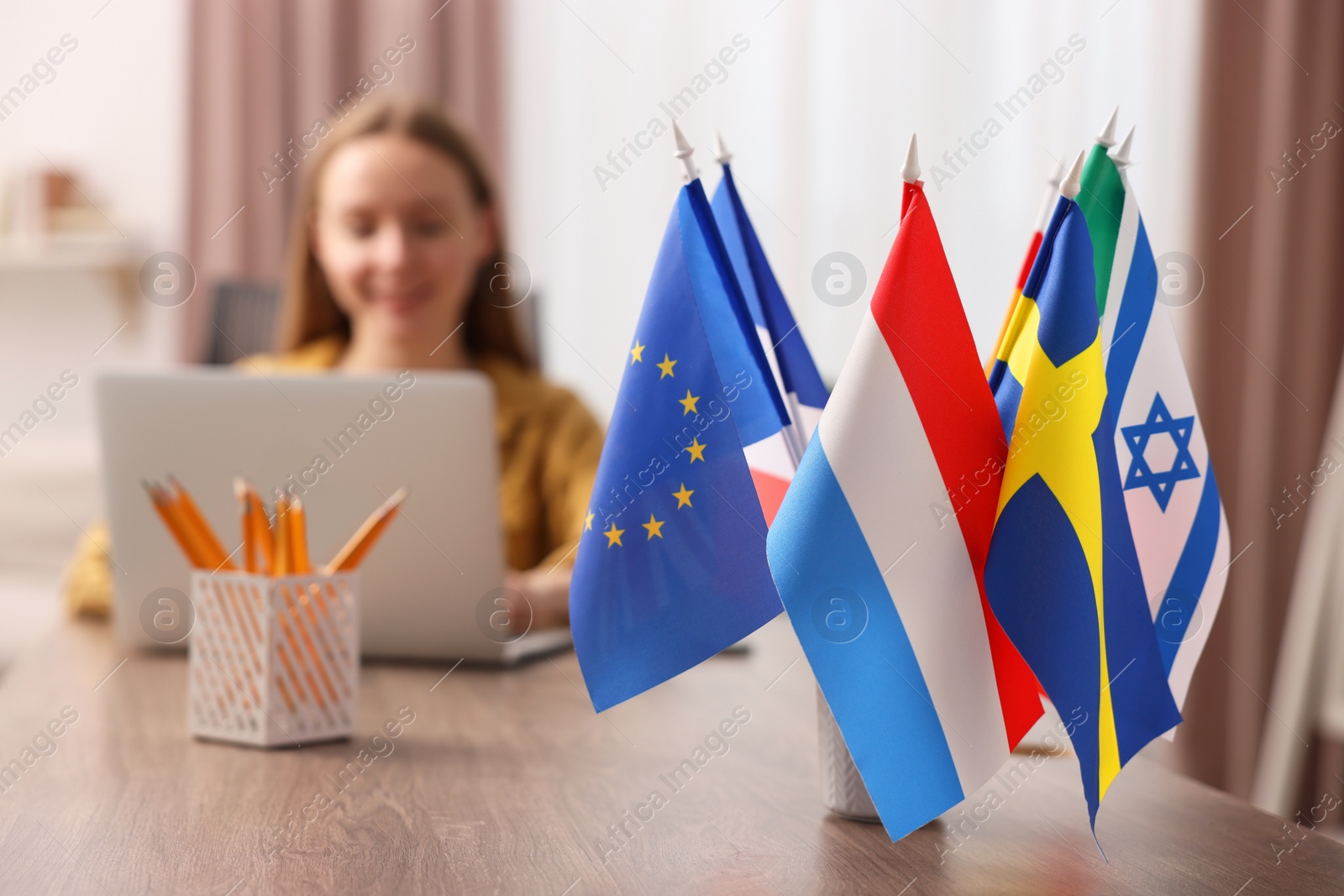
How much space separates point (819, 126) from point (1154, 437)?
214 centimetres

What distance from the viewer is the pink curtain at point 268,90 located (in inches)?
118

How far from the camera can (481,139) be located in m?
3.04

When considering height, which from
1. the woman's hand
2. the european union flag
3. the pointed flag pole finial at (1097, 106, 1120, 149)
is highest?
the pointed flag pole finial at (1097, 106, 1120, 149)

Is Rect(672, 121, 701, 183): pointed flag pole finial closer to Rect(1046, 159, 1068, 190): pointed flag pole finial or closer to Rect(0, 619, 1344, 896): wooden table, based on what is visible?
Rect(1046, 159, 1068, 190): pointed flag pole finial

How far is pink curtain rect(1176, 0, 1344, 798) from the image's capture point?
2.39 meters

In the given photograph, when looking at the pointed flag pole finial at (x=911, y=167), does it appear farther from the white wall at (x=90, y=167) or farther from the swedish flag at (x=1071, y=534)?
the white wall at (x=90, y=167)

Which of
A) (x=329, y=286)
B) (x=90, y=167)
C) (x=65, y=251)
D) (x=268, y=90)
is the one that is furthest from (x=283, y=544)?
(x=90, y=167)

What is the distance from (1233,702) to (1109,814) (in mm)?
2039

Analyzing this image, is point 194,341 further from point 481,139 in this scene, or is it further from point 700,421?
point 700,421

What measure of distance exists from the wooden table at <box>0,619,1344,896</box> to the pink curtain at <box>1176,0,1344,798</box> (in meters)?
1.86

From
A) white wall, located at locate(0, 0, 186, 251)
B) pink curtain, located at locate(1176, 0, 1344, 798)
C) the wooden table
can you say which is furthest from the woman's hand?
white wall, located at locate(0, 0, 186, 251)

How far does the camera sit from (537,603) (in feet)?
4.13

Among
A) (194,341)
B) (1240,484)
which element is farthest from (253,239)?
(1240,484)

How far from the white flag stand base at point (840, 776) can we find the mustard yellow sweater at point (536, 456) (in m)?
0.96
